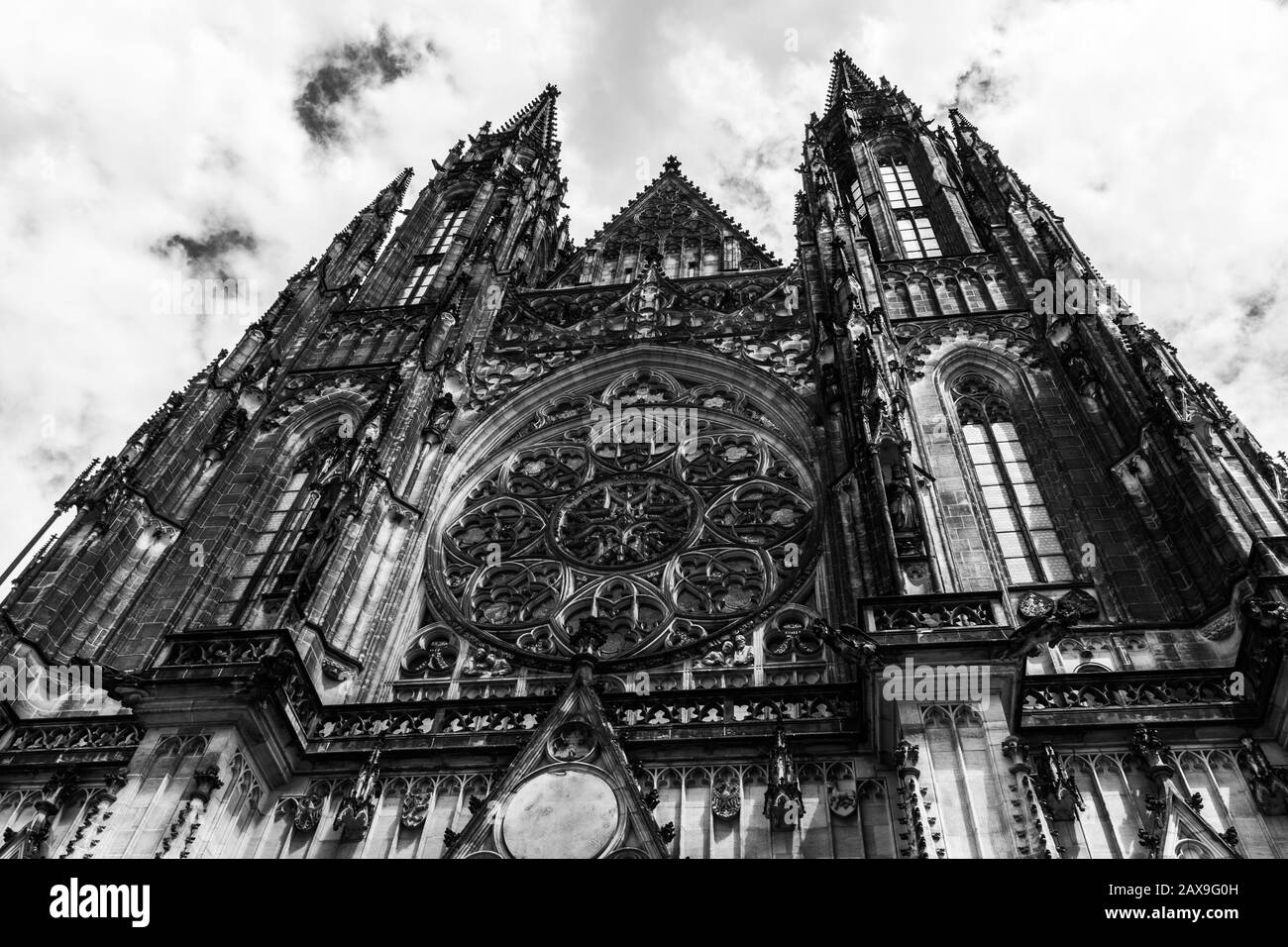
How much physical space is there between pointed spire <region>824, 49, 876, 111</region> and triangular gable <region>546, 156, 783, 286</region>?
21.5 ft

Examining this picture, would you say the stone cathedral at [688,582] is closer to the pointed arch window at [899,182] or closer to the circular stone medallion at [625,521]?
the circular stone medallion at [625,521]

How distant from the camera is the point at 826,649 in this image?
43.5 ft

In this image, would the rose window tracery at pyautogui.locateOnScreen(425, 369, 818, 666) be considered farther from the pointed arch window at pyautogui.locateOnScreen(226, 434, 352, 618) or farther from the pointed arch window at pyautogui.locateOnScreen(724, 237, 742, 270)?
the pointed arch window at pyautogui.locateOnScreen(724, 237, 742, 270)

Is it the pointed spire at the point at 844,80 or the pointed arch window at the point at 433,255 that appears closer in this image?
the pointed arch window at the point at 433,255

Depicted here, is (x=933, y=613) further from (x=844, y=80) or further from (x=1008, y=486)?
(x=844, y=80)

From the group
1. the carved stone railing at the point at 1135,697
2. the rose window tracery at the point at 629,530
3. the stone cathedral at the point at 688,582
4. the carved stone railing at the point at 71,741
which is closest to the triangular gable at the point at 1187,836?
the stone cathedral at the point at 688,582

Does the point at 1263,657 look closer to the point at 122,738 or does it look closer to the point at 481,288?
the point at 122,738

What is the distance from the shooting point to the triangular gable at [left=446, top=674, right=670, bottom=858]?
10.2 metres

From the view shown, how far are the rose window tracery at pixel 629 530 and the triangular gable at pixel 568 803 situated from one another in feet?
7.01

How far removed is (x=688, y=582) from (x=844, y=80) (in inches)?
940

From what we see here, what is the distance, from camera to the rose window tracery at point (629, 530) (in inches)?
557

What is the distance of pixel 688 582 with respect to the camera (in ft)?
47.7

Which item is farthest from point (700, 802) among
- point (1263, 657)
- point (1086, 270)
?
point (1086, 270)

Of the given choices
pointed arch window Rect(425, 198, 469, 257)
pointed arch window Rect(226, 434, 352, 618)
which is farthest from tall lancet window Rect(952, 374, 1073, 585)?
pointed arch window Rect(425, 198, 469, 257)
